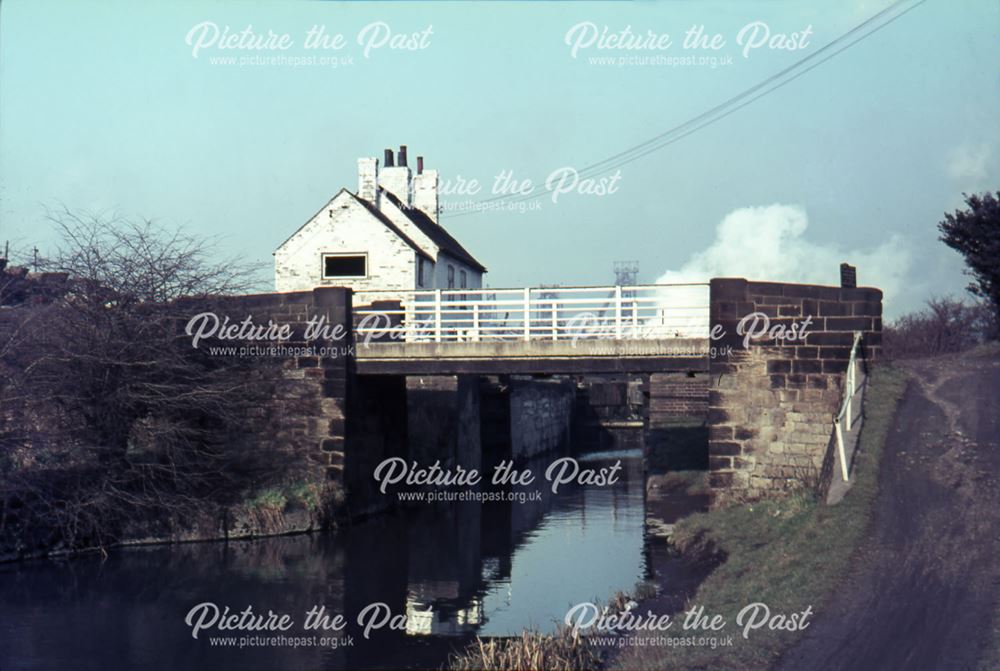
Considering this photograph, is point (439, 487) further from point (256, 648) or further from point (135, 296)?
point (256, 648)

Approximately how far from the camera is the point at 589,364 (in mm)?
20688

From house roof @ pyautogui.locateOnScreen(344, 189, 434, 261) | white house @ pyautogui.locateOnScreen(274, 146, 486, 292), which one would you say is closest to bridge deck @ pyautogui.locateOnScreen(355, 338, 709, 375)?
white house @ pyautogui.locateOnScreen(274, 146, 486, 292)

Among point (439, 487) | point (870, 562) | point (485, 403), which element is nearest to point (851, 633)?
point (870, 562)

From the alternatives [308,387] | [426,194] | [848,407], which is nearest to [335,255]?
[426,194]

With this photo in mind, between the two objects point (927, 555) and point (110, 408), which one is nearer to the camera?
point (927, 555)

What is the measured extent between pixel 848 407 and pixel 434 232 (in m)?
25.9

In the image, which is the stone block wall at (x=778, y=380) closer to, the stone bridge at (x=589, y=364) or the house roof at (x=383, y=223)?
the stone bridge at (x=589, y=364)

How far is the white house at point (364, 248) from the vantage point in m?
35.0

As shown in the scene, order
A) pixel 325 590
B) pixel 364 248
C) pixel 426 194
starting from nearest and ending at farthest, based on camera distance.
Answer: pixel 325 590 → pixel 364 248 → pixel 426 194

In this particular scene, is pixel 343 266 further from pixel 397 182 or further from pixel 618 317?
pixel 618 317

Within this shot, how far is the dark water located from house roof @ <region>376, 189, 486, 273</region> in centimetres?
1528

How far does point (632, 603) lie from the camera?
13617mm

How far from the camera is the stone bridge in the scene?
57.6 ft

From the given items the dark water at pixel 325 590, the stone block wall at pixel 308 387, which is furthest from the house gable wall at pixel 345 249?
the stone block wall at pixel 308 387
